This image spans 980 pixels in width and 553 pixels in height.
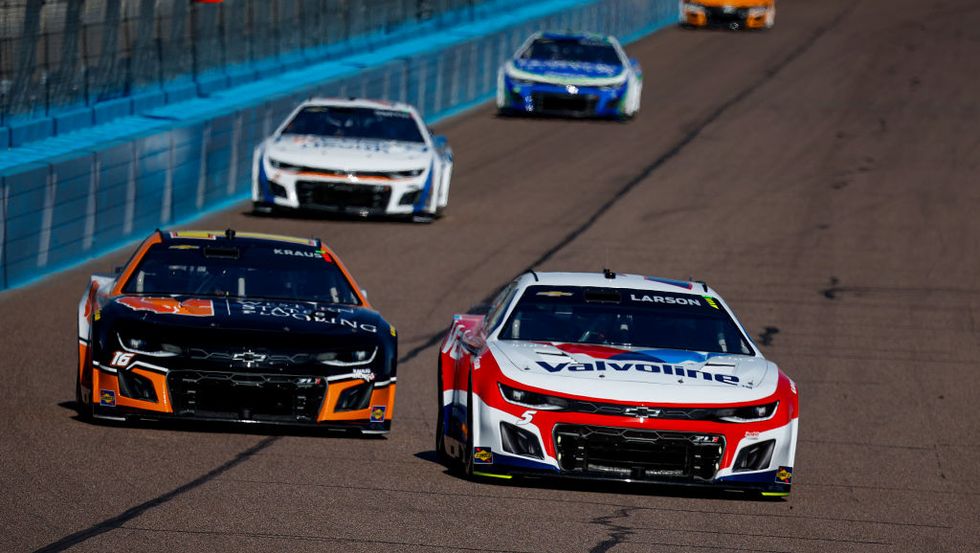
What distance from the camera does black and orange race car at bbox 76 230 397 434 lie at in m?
10.4

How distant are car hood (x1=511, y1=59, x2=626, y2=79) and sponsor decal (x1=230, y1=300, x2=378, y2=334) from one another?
19.1m

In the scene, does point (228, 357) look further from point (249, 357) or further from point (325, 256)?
point (325, 256)

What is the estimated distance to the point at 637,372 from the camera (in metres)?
9.75

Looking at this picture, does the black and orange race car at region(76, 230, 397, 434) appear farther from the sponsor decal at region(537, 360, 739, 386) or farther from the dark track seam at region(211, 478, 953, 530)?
the sponsor decal at region(537, 360, 739, 386)

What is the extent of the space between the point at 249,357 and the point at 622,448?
90.3 inches

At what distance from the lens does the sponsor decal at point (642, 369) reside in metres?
9.73

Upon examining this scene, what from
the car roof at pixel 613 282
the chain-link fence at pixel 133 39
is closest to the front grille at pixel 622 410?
the car roof at pixel 613 282

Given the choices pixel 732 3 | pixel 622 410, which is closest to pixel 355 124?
pixel 622 410

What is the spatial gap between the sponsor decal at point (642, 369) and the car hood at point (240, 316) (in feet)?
5.39

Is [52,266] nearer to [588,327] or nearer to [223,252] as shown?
[223,252]

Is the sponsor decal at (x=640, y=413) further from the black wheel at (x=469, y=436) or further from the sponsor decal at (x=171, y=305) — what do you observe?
the sponsor decal at (x=171, y=305)

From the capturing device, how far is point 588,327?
10.7m

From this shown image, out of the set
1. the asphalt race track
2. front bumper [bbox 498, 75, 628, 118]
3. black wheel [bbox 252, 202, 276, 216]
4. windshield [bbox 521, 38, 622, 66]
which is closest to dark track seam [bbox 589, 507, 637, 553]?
the asphalt race track

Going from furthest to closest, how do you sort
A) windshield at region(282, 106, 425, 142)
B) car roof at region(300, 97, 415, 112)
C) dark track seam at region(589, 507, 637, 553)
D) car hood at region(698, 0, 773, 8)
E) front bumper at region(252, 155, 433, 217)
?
car hood at region(698, 0, 773, 8)
car roof at region(300, 97, 415, 112)
windshield at region(282, 106, 425, 142)
front bumper at region(252, 155, 433, 217)
dark track seam at region(589, 507, 637, 553)
